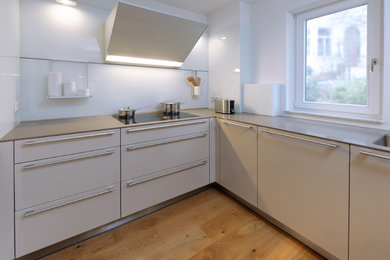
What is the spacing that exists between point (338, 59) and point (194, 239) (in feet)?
6.30

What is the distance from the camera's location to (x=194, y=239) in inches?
67.1

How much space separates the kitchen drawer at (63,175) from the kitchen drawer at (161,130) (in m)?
0.15

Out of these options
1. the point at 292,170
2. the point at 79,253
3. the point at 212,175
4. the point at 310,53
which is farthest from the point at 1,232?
the point at 310,53

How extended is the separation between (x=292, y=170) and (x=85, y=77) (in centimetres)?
203

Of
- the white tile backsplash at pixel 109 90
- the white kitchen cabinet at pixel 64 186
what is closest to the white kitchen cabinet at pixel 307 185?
the white kitchen cabinet at pixel 64 186

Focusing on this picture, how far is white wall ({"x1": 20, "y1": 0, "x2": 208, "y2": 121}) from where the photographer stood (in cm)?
189

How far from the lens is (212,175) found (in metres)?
2.41

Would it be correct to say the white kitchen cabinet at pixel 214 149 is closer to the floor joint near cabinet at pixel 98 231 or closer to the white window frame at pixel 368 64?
the floor joint near cabinet at pixel 98 231

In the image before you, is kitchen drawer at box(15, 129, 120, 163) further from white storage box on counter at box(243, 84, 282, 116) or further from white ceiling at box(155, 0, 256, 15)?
white ceiling at box(155, 0, 256, 15)

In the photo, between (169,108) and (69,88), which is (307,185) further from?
(69,88)

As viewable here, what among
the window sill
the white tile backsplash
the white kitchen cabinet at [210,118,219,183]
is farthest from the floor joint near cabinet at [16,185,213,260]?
the window sill

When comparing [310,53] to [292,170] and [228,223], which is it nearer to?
[292,170]

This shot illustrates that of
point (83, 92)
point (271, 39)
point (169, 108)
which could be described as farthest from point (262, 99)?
point (83, 92)

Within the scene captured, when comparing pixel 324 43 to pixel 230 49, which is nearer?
pixel 324 43
